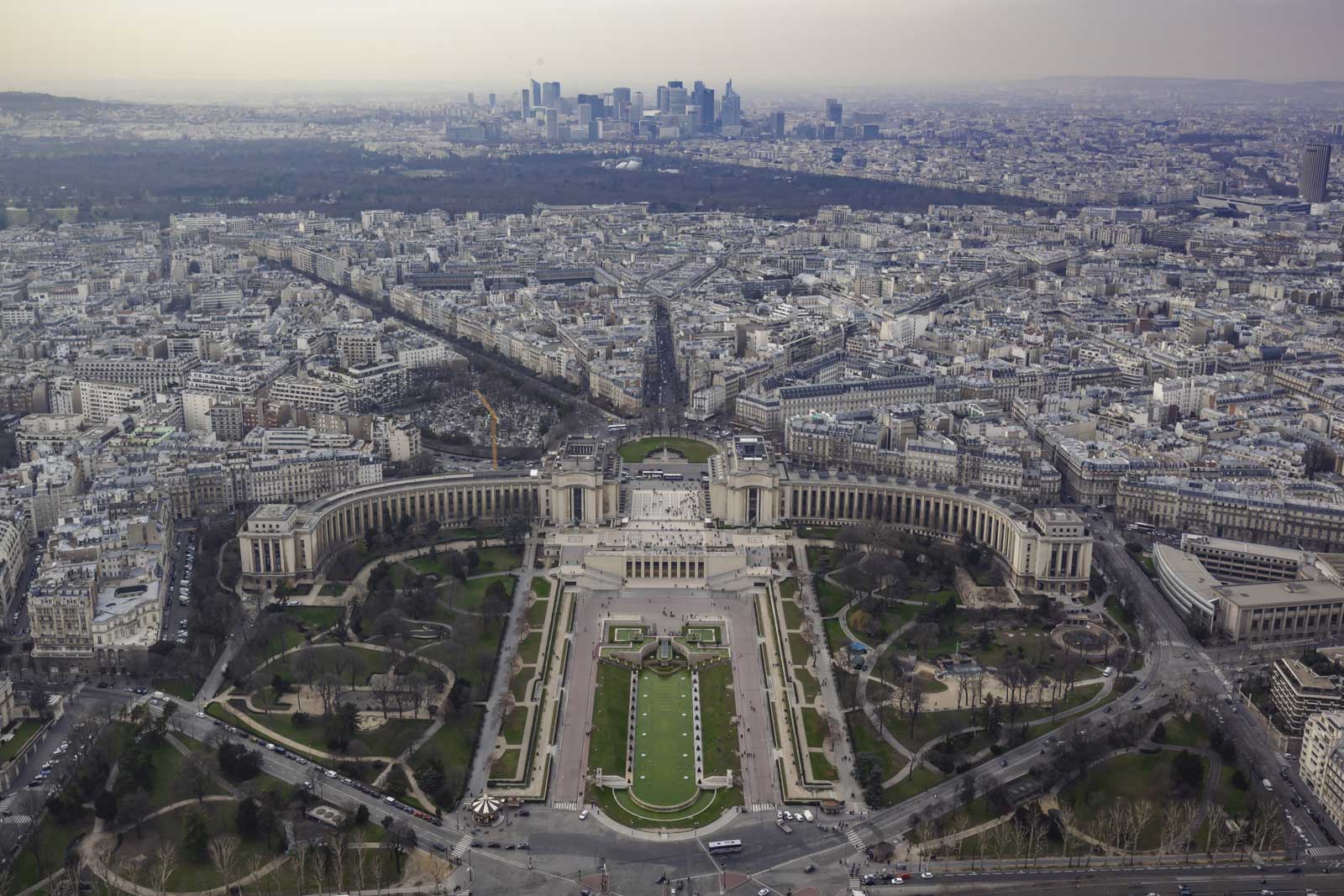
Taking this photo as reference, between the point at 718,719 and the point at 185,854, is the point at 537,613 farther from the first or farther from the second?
the point at 185,854

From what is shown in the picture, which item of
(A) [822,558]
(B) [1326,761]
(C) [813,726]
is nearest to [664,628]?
(C) [813,726]

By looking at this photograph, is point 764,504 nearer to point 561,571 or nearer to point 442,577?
point 561,571

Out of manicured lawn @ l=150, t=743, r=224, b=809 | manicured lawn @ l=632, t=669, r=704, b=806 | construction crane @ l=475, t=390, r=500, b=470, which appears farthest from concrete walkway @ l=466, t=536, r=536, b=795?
construction crane @ l=475, t=390, r=500, b=470

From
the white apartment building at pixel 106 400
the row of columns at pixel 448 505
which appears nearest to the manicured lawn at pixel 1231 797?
the row of columns at pixel 448 505

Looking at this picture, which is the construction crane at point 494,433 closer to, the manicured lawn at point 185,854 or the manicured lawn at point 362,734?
the manicured lawn at point 362,734

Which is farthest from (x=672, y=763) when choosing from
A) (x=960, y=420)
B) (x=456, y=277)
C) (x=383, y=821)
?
(x=456, y=277)

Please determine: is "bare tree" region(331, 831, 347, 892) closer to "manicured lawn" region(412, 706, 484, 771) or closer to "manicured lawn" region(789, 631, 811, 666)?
"manicured lawn" region(412, 706, 484, 771)
